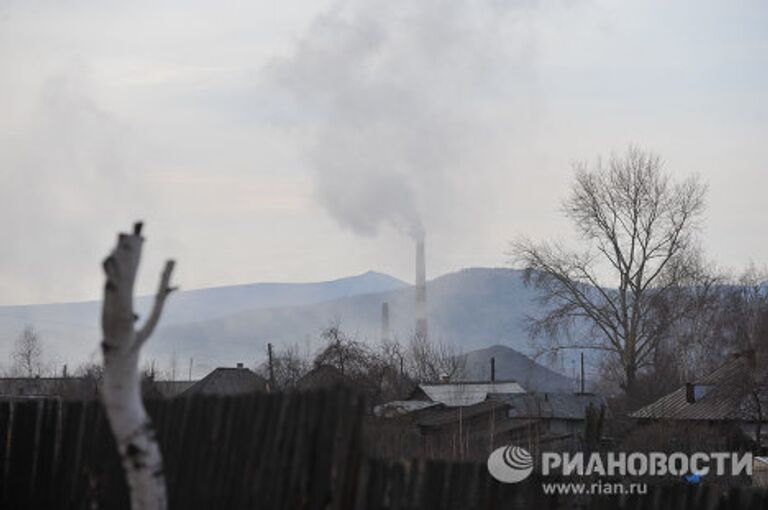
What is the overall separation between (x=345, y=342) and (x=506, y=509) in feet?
171

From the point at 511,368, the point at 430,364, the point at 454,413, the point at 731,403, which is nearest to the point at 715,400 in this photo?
the point at 731,403

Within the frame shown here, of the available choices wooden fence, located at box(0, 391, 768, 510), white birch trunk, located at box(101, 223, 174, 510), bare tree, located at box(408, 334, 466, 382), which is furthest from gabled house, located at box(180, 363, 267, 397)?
white birch trunk, located at box(101, 223, 174, 510)

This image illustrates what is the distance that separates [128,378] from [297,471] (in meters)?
1.23

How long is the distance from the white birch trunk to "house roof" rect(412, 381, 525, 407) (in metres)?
52.2

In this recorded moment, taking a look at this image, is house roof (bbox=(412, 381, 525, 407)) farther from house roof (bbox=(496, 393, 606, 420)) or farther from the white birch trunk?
the white birch trunk

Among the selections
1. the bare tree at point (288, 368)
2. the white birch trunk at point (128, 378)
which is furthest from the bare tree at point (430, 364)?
the white birch trunk at point (128, 378)

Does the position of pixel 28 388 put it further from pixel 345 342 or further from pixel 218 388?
pixel 345 342

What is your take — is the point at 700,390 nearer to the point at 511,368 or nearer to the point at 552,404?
the point at 552,404

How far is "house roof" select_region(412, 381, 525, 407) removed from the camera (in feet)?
204

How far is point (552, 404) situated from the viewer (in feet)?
200

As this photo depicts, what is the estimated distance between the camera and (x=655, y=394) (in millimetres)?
65812

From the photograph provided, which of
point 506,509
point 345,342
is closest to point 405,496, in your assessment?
point 506,509

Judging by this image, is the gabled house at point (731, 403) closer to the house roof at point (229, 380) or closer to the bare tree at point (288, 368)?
the bare tree at point (288, 368)

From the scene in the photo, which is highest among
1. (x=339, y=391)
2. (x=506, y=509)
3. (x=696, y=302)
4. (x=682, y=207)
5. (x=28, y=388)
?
(x=682, y=207)
